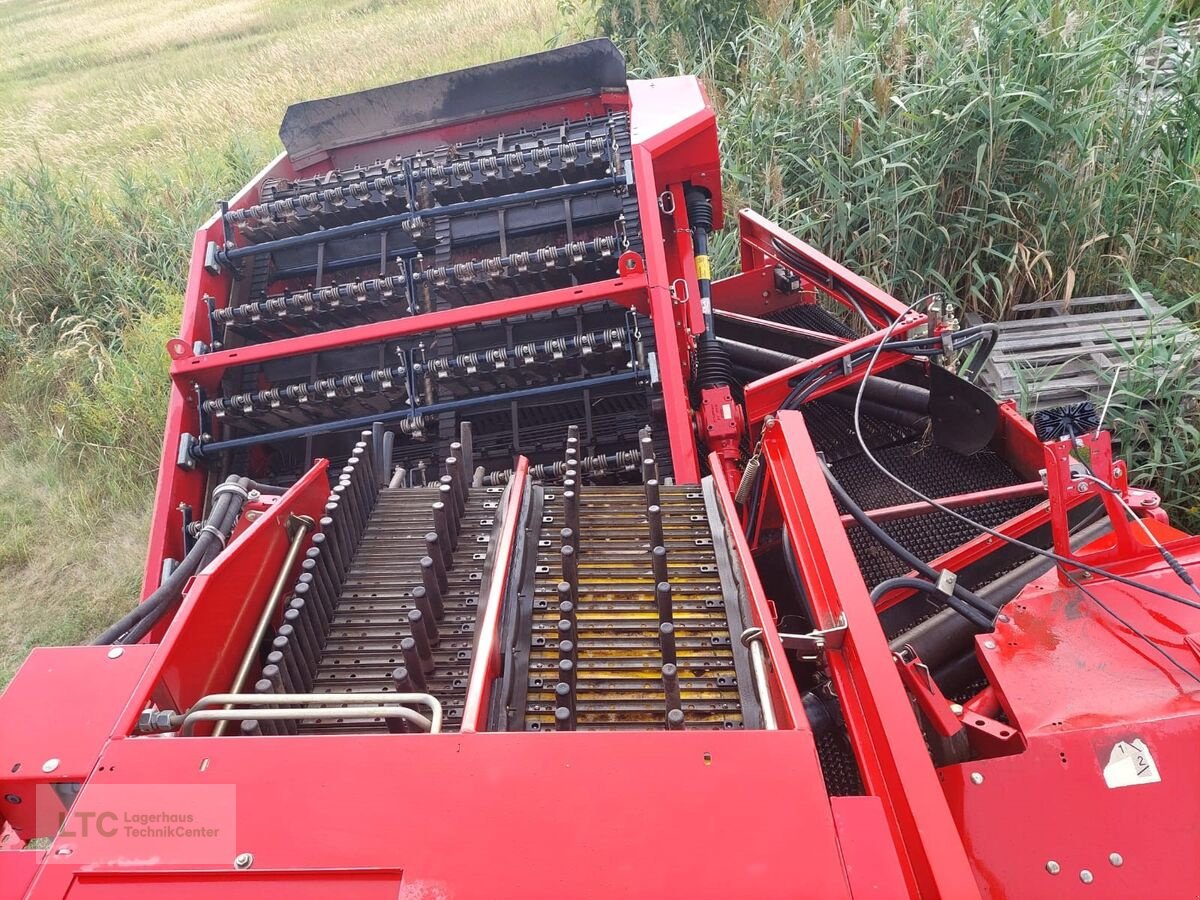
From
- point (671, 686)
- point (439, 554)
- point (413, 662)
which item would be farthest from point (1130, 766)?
point (439, 554)

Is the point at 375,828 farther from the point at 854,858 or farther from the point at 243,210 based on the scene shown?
the point at 243,210

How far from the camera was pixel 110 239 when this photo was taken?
22.1 ft

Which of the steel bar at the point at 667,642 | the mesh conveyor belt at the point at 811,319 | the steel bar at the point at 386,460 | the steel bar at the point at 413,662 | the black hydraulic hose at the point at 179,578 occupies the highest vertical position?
the mesh conveyor belt at the point at 811,319

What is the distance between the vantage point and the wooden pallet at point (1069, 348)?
3844 mm

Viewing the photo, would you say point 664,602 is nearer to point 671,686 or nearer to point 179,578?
point 671,686

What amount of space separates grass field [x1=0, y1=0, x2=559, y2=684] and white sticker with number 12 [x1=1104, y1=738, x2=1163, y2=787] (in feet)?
→ 15.4

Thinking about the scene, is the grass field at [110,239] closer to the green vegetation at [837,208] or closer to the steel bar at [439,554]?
the green vegetation at [837,208]

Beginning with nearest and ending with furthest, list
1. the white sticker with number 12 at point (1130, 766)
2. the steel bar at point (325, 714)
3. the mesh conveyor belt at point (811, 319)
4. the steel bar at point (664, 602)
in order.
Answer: the steel bar at point (325, 714), the white sticker with number 12 at point (1130, 766), the steel bar at point (664, 602), the mesh conveyor belt at point (811, 319)

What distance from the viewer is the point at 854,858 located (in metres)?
1.22

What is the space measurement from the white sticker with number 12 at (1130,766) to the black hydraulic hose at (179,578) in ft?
8.04

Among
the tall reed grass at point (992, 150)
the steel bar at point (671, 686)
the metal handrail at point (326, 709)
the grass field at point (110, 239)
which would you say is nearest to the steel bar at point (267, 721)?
the metal handrail at point (326, 709)

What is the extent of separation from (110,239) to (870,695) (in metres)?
7.77

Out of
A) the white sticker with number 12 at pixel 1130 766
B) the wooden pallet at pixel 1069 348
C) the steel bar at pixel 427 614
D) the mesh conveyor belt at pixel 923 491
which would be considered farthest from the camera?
the wooden pallet at pixel 1069 348

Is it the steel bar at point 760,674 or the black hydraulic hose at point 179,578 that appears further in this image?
the black hydraulic hose at point 179,578
